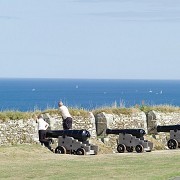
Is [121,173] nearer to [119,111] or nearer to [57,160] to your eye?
[57,160]

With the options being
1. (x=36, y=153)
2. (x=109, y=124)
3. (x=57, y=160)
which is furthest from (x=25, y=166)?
(x=109, y=124)

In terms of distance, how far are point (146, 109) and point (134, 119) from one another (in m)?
1.71

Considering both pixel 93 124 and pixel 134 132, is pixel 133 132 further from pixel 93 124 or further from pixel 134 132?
pixel 93 124

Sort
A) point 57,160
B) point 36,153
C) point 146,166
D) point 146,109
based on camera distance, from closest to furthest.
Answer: point 146,166
point 57,160
point 36,153
point 146,109

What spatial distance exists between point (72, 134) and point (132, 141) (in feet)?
9.82

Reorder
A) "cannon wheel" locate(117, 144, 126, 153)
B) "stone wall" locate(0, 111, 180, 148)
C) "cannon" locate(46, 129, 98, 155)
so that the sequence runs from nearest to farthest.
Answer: "cannon" locate(46, 129, 98, 155) → "stone wall" locate(0, 111, 180, 148) → "cannon wheel" locate(117, 144, 126, 153)

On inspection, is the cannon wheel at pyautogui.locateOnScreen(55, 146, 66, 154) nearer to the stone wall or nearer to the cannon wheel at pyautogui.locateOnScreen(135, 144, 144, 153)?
the stone wall

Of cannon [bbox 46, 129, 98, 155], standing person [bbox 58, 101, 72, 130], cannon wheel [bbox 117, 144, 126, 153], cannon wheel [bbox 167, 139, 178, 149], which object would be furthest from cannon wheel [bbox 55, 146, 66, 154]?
cannon wheel [bbox 167, 139, 178, 149]

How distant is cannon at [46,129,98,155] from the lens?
2997cm

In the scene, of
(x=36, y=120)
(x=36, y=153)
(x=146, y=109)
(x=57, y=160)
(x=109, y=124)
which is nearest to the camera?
(x=57, y=160)

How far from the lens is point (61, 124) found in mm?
32719

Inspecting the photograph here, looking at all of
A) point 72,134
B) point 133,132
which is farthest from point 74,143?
point 133,132

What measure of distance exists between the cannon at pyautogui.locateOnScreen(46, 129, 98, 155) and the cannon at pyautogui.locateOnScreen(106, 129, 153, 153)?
225 cm

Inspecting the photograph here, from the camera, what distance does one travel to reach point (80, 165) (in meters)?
24.1
